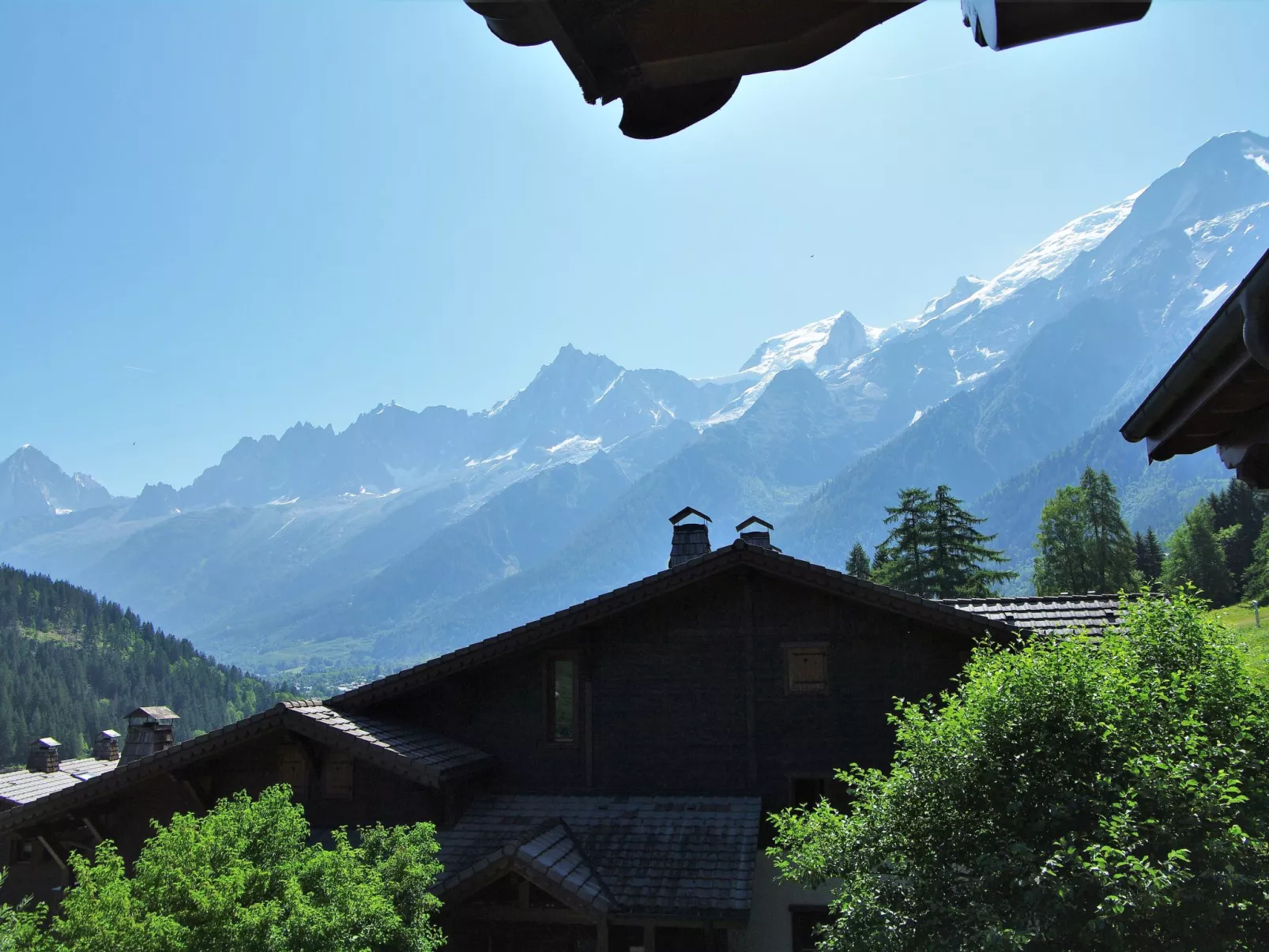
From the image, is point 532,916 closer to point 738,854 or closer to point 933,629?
point 738,854

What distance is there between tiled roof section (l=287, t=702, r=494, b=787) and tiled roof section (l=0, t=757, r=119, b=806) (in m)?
14.5

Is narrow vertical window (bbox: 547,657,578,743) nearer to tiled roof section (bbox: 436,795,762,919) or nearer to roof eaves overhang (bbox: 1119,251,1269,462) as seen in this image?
tiled roof section (bbox: 436,795,762,919)

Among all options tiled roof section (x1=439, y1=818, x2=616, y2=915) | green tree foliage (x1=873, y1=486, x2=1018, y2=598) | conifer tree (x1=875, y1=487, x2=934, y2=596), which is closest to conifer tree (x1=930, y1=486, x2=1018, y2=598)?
green tree foliage (x1=873, y1=486, x2=1018, y2=598)

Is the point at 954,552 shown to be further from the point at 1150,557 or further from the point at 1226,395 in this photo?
the point at 1226,395

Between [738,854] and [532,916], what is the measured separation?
3.44 meters

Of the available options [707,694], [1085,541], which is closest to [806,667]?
[707,694]

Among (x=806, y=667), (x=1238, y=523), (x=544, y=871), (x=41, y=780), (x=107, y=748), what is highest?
(x=1238, y=523)

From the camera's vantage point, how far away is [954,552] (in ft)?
186

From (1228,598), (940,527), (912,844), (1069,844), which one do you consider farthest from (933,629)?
(1228,598)

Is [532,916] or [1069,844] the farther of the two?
[532,916]

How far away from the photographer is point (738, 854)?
14617 millimetres

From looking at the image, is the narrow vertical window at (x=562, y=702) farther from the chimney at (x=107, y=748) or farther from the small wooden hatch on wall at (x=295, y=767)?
the chimney at (x=107, y=748)

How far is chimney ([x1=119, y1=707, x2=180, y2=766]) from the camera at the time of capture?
2534 cm

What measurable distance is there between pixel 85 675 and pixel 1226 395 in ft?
560
